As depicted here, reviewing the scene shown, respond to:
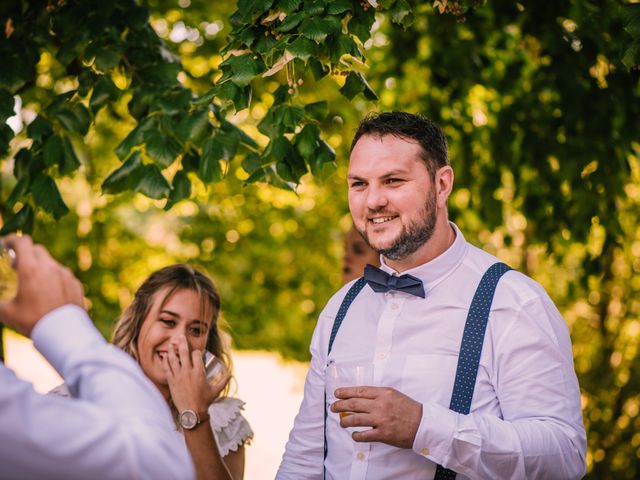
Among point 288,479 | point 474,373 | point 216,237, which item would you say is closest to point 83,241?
point 216,237

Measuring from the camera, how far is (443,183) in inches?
102

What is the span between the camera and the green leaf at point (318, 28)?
2.32 meters

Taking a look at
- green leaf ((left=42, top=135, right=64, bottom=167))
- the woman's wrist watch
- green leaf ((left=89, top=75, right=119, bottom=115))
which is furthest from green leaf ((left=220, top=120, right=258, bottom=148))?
the woman's wrist watch

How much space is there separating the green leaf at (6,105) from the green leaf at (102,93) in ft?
1.04

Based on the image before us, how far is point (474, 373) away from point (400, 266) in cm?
51

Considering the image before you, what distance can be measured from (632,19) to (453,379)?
1.31 meters

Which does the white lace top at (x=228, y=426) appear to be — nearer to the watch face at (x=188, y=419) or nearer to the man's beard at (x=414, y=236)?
the watch face at (x=188, y=419)

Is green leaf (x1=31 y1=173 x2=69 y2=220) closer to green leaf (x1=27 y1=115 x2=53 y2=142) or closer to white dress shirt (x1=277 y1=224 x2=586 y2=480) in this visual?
green leaf (x1=27 y1=115 x2=53 y2=142)

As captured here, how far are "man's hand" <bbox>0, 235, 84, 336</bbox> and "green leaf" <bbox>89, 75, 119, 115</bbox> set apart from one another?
5.66 feet

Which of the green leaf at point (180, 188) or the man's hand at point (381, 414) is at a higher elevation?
the green leaf at point (180, 188)

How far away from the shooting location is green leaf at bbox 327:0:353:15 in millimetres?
2408

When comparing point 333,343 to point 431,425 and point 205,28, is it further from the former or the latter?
point 205,28

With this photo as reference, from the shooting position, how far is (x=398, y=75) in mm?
5406

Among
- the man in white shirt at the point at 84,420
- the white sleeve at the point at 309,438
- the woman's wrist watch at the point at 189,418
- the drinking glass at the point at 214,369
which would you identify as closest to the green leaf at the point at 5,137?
the drinking glass at the point at 214,369
